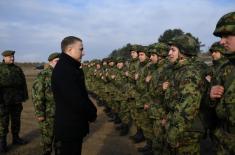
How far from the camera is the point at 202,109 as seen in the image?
498 cm

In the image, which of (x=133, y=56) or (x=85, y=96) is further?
(x=133, y=56)

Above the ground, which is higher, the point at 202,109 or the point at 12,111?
the point at 202,109

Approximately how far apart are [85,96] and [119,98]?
7186 millimetres

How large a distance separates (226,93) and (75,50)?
2.21m

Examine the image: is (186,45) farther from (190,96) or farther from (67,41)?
(67,41)

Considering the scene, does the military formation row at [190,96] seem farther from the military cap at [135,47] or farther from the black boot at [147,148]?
the military cap at [135,47]

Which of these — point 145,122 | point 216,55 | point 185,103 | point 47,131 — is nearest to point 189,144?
point 185,103

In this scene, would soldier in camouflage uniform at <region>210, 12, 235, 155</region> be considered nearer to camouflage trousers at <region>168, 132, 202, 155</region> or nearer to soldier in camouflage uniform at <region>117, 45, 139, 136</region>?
camouflage trousers at <region>168, 132, 202, 155</region>

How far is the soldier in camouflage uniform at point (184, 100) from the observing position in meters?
5.14

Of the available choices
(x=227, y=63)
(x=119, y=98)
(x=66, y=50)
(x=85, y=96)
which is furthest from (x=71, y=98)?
(x=119, y=98)

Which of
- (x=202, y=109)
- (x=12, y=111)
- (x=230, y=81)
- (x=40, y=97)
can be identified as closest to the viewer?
(x=230, y=81)

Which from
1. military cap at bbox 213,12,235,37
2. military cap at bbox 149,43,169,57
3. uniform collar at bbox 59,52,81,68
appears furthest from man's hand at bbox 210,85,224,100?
military cap at bbox 149,43,169,57

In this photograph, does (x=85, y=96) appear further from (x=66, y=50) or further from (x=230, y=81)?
(x=230, y=81)

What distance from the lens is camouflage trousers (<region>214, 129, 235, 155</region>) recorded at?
13.4 feet
